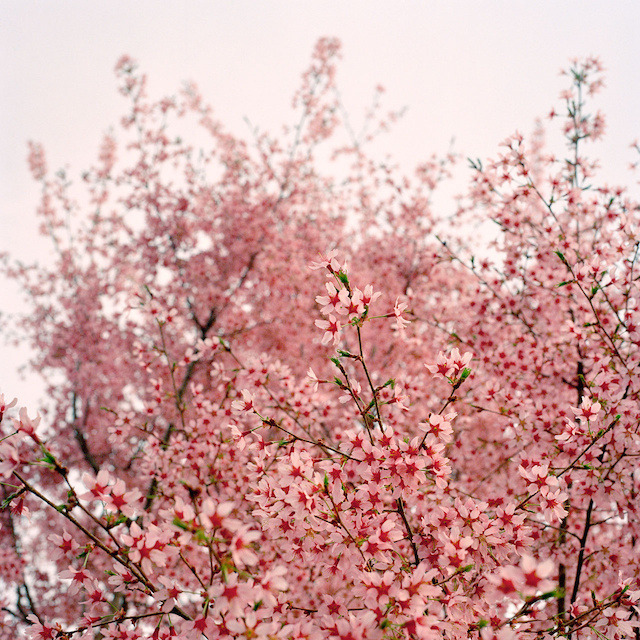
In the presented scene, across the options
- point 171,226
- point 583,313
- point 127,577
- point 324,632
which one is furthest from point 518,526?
point 171,226

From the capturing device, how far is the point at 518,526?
2.59 meters

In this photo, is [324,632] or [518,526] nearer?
[324,632]

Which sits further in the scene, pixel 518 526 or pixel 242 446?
pixel 242 446

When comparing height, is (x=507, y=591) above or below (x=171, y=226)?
below

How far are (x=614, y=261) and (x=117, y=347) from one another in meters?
11.1

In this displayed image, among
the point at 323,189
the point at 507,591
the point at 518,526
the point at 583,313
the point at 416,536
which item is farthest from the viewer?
the point at 323,189

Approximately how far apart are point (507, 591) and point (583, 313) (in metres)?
4.47

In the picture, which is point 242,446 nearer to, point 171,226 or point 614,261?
point 614,261

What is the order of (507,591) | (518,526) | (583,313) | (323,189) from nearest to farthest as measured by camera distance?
(507,591), (518,526), (583,313), (323,189)

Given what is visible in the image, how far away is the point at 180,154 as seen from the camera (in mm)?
10281

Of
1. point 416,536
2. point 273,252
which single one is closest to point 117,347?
point 273,252

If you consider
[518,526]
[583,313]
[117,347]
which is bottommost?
[518,526]

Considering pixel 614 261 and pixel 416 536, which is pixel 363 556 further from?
pixel 614 261

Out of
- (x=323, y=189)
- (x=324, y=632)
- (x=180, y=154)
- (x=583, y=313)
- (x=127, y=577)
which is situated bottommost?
(x=324, y=632)
